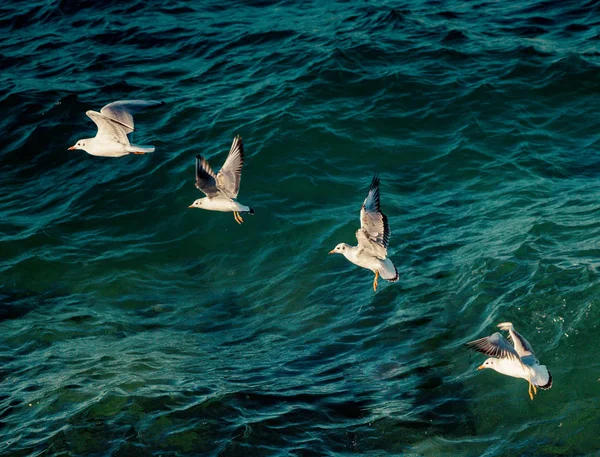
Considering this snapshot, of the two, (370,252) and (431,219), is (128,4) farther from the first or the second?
(370,252)

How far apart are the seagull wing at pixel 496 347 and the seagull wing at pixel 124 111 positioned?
5.13m

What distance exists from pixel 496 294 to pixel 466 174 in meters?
3.80

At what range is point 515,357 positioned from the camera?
7738mm

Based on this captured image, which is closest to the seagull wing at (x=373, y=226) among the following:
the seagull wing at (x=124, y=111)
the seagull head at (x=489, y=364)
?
the seagull head at (x=489, y=364)

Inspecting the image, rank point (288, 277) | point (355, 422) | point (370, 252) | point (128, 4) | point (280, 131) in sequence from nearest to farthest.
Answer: point (355, 422)
point (370, 252)
point (288, 277)
point (280, 131)
point (128, 4)

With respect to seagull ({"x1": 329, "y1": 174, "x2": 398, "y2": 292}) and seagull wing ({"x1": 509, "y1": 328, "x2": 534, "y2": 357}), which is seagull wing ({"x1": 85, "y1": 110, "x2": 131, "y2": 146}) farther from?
seagull wing ({"x1": 509, "y1": 328, "x2": 534, "y2": 357})

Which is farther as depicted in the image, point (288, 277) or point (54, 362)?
point (288, 277)

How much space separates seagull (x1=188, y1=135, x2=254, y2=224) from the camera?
9.88m

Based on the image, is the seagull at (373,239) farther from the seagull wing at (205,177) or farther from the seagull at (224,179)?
the seagull wing at (205,177)

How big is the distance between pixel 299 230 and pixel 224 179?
9.28ft

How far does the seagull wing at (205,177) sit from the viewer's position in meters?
9.77

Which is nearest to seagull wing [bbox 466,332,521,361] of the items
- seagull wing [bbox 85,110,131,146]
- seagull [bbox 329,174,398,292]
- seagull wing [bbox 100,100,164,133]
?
seagull [bbox 329,174,398,292]

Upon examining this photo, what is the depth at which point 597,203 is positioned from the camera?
11688 millimetres

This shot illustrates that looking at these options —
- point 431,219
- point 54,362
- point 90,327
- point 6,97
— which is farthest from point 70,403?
point 6,97
